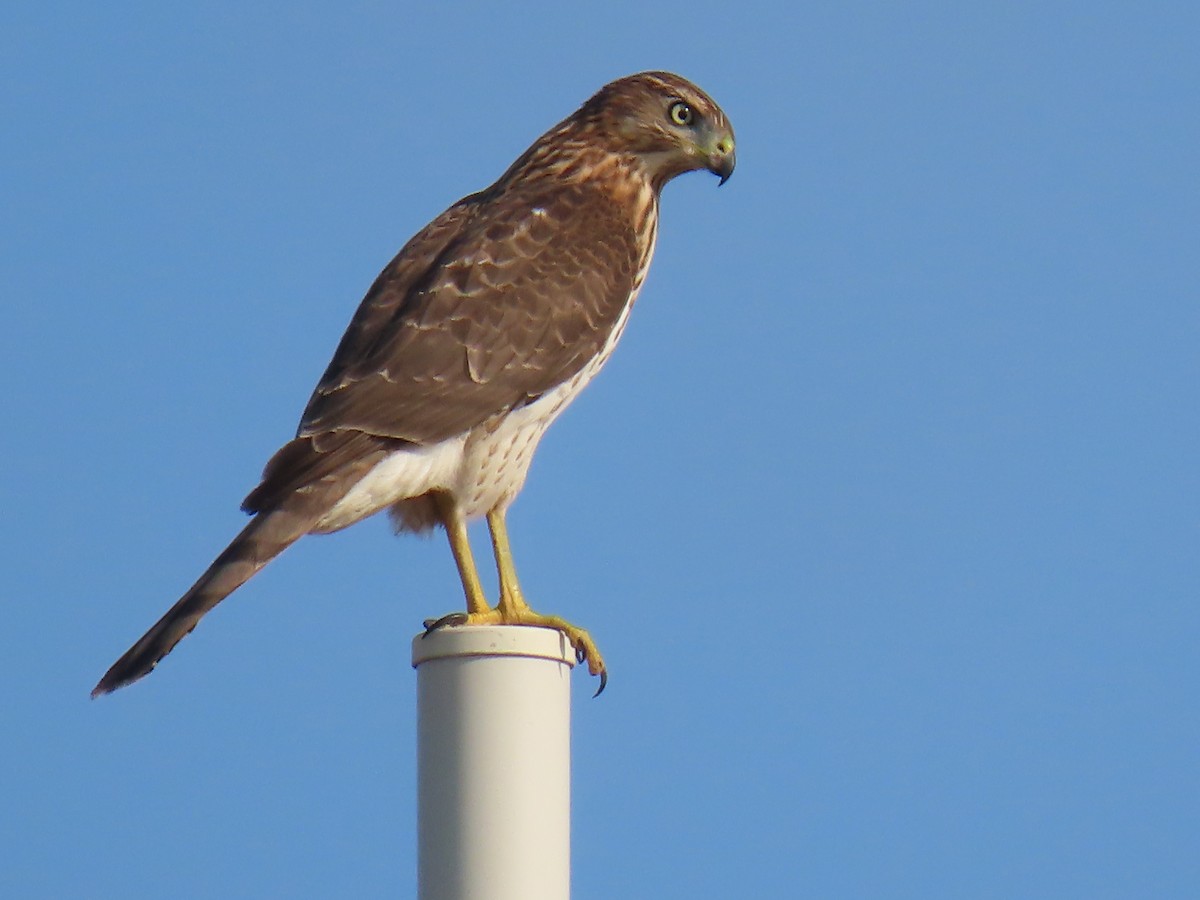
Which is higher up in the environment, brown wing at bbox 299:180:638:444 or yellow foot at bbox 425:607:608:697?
brown wing at bbox 299:180:638:444

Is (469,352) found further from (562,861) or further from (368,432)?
(562,861)

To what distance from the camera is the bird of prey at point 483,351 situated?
493 centimetres

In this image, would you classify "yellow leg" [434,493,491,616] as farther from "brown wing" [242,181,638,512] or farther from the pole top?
the pole top

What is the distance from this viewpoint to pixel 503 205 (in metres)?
5.93

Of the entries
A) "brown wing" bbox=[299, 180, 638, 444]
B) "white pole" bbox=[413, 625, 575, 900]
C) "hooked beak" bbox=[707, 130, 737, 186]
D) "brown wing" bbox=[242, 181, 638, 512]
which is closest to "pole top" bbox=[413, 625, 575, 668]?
"white pole" bbox=[413, 625, 575, 900]

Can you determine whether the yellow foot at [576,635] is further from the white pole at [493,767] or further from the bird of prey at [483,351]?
the white pole at [493,767]

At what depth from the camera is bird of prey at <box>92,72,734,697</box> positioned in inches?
194

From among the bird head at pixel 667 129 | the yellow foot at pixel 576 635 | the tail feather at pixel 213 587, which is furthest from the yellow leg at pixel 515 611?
the bird head at pixel 667 129

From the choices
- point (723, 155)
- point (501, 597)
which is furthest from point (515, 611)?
point (723, 155)

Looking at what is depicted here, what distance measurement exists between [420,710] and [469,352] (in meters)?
1.55

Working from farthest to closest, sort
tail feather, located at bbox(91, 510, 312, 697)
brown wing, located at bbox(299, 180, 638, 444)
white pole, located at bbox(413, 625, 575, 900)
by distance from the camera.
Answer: brown wing, located at bbox(299, 180, 638, 444), tail feather, located at bbox(91, 510, 312, 697), white pole, located at bbox(413, 625, 575, 900)

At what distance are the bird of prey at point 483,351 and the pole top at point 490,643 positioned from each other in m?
0.76

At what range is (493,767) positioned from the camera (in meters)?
3.92

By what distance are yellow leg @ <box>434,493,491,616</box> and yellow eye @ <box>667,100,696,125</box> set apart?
1.59 meters
